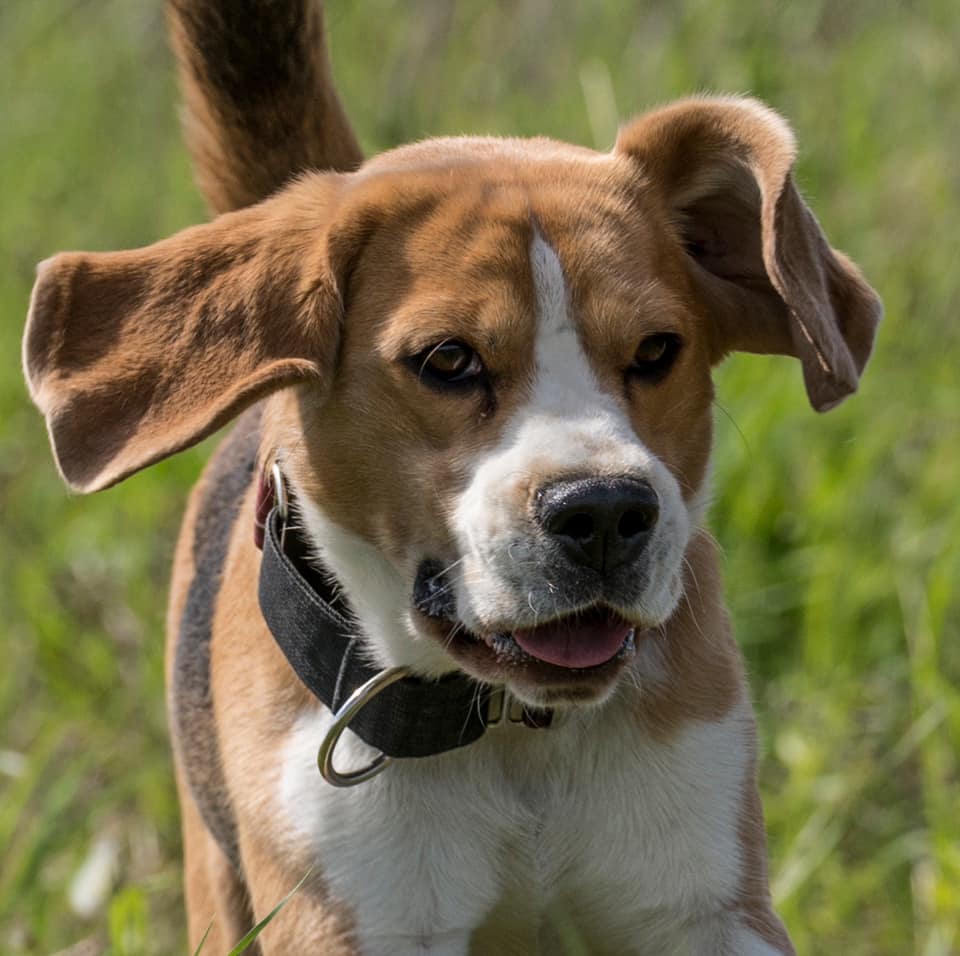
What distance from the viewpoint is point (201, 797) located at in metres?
3.72

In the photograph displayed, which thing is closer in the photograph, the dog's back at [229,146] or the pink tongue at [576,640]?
the pink tongue at [576,640]

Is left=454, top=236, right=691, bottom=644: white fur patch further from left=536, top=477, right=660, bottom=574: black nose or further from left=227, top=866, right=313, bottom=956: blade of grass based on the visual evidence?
left=227, top=866, right=313, bottom=956: blade of grass

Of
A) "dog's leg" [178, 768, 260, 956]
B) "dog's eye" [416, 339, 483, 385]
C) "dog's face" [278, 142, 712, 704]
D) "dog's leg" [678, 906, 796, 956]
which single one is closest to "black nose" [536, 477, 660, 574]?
"dog's face" [278, 142, 712, 704]

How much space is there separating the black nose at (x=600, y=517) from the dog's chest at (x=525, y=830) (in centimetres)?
50

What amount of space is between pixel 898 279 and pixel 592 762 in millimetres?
3299

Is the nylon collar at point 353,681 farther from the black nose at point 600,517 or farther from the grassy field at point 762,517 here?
the grassy field at point 762,517

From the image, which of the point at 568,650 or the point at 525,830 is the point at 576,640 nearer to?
the point at 568,650

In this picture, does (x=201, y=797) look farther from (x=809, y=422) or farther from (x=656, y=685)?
(x=809, y=422)

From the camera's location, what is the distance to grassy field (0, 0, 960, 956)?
173 inches

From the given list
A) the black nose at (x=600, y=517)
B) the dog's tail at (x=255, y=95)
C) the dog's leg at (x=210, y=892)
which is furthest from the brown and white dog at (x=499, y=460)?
the dog's tail at (x=255, y=95)

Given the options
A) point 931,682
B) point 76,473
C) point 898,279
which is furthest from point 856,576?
point 76,473

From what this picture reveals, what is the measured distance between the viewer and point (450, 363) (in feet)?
9.78

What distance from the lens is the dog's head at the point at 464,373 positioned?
286 centimetres

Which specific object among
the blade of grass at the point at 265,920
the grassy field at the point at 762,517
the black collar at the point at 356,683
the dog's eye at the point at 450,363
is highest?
the dog's eye at the point at 450,363
